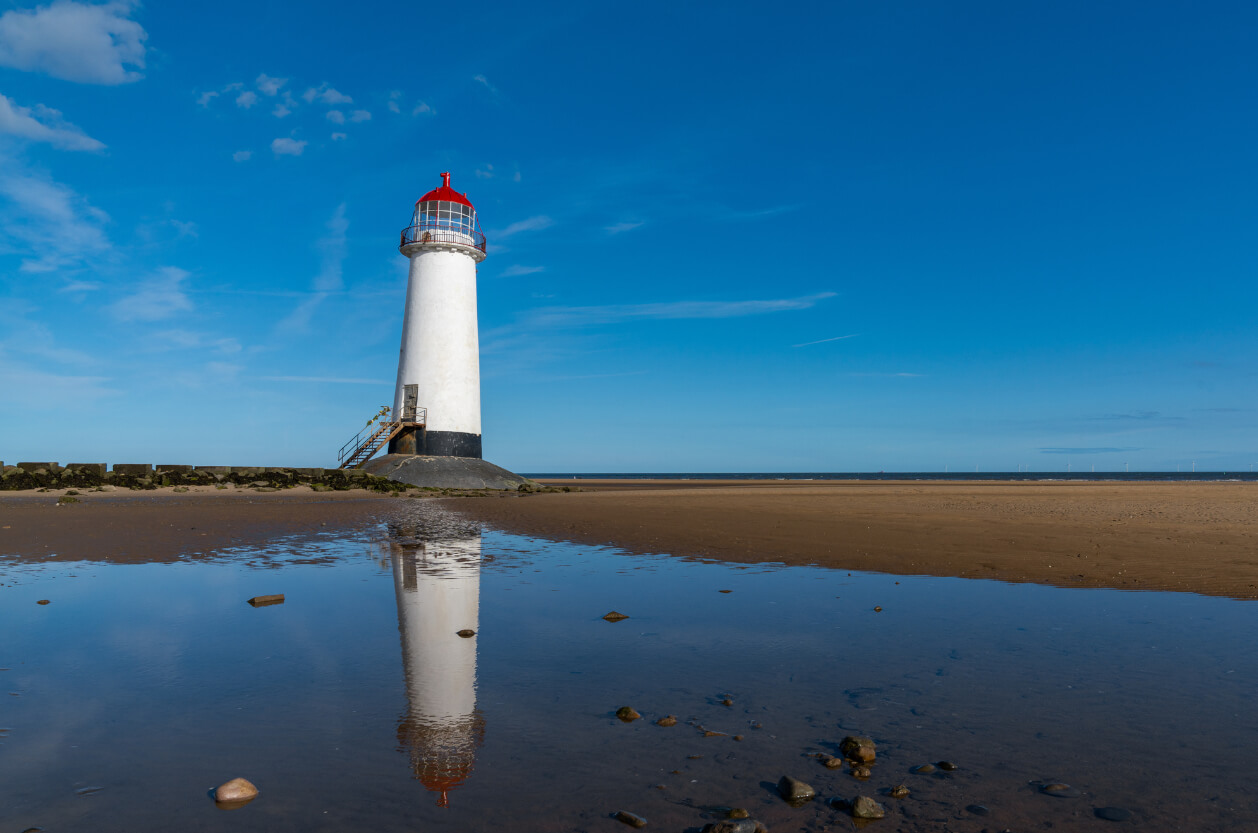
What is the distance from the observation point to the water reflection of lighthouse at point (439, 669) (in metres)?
3.76

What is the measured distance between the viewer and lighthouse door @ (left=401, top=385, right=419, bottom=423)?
119 feet

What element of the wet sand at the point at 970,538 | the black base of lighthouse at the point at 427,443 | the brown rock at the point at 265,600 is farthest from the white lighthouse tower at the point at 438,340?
the brown rock at the point at 265,600

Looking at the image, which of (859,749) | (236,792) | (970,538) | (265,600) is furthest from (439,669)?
(970,538)

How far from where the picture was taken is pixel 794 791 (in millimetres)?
3381

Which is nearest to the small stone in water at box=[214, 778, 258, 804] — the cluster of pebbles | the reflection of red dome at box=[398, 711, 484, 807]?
the reflection of red dome at box=[398, 711, 484, 807]

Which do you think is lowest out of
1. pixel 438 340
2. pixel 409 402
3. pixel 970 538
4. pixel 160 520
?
pixel 970 538

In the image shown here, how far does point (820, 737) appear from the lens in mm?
4145

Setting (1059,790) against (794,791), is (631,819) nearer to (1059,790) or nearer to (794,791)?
(794,791)

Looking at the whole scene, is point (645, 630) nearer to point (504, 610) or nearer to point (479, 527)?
point (504, 610)

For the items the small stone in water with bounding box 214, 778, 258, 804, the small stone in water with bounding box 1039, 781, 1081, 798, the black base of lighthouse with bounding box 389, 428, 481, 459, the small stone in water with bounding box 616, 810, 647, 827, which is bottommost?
the small stone in water with bounding box 1039, 781, 1081, 798

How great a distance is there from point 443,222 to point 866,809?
1477 inches

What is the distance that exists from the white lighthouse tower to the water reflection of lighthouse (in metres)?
26.1

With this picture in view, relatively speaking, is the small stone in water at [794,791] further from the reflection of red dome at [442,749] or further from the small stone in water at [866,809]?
the reflection of red dome at [442,749]

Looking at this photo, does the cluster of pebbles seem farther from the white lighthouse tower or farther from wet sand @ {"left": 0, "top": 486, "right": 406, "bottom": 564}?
the white lighthouse tower
